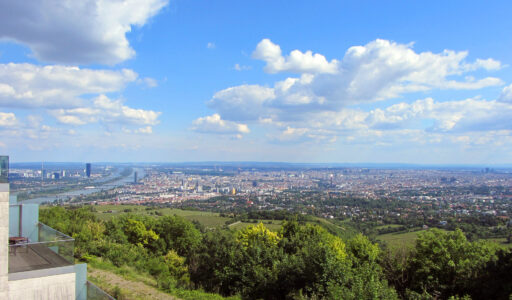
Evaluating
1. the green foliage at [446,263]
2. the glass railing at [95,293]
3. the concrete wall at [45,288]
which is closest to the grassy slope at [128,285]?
the glass railing at [95,293]

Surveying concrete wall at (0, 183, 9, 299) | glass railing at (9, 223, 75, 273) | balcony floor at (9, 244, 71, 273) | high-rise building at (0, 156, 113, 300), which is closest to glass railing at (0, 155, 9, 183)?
high-rise building at (0, 156, 113, 300)

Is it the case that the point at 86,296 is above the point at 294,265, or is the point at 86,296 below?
above

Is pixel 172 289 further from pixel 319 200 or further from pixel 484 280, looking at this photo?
pixel 319 200

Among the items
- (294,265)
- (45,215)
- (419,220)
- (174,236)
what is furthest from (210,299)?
(419,220)

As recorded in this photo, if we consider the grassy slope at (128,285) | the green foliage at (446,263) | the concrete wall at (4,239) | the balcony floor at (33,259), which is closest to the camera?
the concrete wall at (4,239)

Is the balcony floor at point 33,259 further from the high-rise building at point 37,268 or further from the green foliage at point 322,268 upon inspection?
the green foliage at point 322,268

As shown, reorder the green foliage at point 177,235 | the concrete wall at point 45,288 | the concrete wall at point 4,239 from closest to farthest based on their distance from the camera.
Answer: the concrete wall at point 4,239
the concrete wall at point 45,288
the green foliage at point 177,235

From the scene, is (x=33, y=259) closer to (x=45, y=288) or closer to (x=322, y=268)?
(x=45, y=288)

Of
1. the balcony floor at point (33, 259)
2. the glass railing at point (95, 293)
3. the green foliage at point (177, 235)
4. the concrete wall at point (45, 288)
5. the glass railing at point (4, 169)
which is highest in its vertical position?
the glass railing at point (4, 169)
